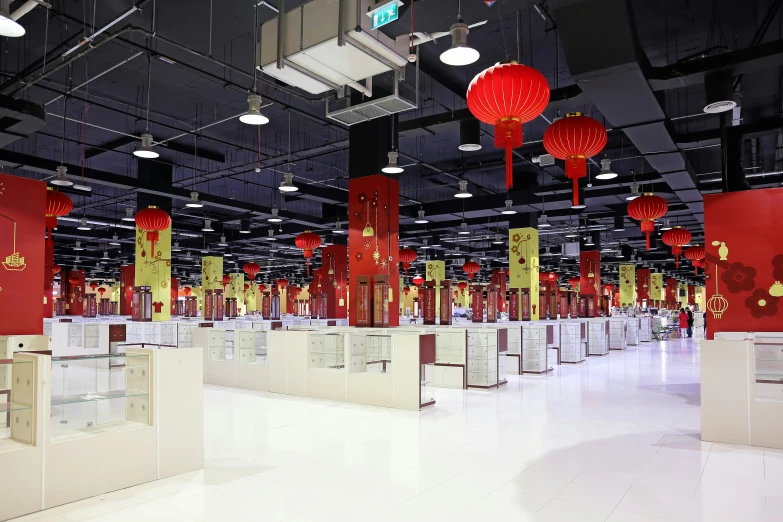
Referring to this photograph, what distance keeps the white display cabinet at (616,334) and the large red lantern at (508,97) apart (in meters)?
17.4

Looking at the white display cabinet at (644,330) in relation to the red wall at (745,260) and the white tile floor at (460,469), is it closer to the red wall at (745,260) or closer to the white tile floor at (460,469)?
the white tile floor at (460,469)

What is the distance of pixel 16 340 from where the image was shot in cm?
661

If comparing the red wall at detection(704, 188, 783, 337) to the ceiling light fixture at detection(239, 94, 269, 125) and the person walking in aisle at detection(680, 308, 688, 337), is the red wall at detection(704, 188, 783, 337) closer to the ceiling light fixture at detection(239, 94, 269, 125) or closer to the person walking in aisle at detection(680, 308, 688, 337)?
the ceiling light fixture at detection(239, 94, 269, 125)

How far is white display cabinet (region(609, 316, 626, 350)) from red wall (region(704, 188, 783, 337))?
42.4 feet

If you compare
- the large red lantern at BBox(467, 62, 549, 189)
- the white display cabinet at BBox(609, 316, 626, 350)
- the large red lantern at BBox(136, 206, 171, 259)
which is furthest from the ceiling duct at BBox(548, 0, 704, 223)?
the white display cabinet at BBox(609, 316, 626, 350)

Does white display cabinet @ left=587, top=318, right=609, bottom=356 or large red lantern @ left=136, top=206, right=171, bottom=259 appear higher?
large red lantern @ left=136, top=206, right=171, bottom=259

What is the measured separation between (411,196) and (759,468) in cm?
1352

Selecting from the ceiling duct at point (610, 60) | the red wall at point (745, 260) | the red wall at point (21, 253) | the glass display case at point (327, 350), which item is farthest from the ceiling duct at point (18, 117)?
the red wall at point (745, 260)

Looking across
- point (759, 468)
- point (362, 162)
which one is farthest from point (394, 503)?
point (362, 162)

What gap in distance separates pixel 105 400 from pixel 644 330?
2325 cm

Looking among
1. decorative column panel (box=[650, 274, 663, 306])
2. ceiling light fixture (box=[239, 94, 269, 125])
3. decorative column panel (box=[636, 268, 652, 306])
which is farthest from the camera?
decorative column panel (box=[650, 274, 663, 306])

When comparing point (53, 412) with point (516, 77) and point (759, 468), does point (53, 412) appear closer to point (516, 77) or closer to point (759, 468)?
point (516, 77)

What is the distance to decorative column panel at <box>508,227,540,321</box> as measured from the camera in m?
16.8

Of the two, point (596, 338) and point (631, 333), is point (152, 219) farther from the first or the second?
point (631, 333)
